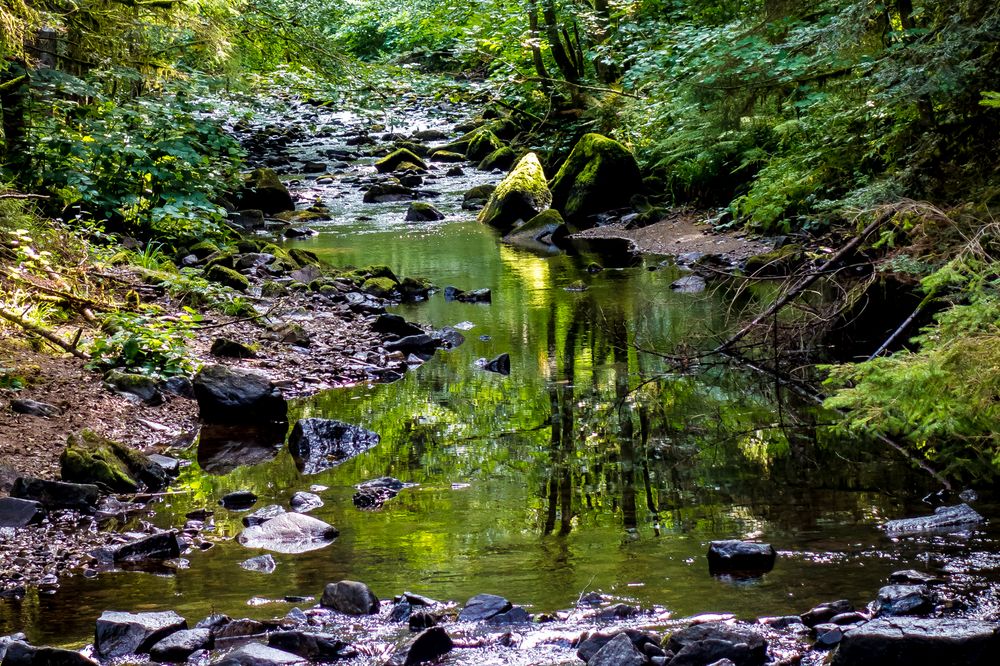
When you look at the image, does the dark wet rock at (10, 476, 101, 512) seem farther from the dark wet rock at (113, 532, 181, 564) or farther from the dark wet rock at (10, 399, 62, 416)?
the dark wet rock at (10, 399, 62, 416)

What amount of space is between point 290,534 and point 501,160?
828 inches

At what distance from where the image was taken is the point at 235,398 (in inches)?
281

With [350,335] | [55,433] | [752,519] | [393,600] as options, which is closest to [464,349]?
[350,335]

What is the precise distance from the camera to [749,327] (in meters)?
7.29

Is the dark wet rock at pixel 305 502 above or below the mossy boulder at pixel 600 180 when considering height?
below

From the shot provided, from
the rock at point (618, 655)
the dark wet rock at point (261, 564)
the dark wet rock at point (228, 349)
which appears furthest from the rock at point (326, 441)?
the rock at point (618, 655)

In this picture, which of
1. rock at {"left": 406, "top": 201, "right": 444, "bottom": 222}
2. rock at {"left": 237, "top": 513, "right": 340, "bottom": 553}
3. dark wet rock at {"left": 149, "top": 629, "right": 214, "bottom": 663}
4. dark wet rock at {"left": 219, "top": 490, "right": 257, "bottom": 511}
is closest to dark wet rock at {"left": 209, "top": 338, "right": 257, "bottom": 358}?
dark wet rock at {"left": 219, "top": 490, "right": 257, "bottom": 511}

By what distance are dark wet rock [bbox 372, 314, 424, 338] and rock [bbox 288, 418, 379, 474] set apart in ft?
10.9

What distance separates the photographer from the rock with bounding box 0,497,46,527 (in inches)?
192

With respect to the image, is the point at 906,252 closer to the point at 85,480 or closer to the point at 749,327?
the point at 749,327

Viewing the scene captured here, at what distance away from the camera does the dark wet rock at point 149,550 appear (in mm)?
4520

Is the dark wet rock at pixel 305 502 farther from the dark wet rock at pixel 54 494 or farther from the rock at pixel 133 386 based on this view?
the rock at pixel 133 386

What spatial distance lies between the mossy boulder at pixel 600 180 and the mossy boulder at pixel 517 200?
60cm

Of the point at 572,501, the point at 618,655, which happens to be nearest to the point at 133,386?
the point at 572,501
